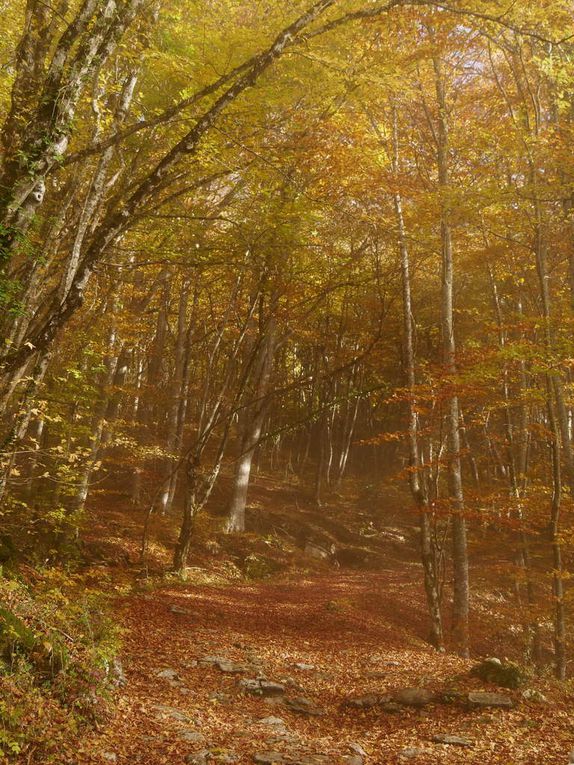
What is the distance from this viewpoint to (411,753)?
238 inches

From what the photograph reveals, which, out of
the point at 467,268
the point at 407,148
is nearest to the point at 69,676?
the point at 407,148

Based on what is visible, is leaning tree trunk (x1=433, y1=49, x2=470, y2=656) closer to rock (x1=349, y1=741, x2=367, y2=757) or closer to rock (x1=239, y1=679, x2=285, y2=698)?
rock (x1=239, y1=679, x2=285, y2=698)

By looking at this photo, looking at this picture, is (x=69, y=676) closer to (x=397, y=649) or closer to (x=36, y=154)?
(x=36, y=154)

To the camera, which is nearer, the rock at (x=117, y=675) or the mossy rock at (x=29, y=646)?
the mossy rock at (x=29, y=646)

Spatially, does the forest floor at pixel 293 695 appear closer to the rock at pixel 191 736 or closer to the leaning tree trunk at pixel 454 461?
the rock at pixel 191 736

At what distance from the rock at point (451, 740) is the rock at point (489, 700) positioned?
1076 mm

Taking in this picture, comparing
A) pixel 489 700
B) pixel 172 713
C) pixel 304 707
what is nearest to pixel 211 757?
pixel 172 713

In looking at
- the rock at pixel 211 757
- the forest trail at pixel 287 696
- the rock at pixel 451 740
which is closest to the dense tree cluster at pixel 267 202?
the forest trail at pixel 287 696

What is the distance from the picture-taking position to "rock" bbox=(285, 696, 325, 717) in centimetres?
742

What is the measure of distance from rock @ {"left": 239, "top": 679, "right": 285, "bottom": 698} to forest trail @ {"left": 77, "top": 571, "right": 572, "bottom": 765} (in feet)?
0.25

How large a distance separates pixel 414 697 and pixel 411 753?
71.9 inches

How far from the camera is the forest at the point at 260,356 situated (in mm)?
6418

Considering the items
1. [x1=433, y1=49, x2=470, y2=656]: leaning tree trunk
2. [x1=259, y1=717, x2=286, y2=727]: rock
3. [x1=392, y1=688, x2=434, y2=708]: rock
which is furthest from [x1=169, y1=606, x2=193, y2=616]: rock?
[x1=433, y1=49, x2=470, y2=656]: leaning tree trunk

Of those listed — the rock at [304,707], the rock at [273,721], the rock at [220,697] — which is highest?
the rock at [220,697]
